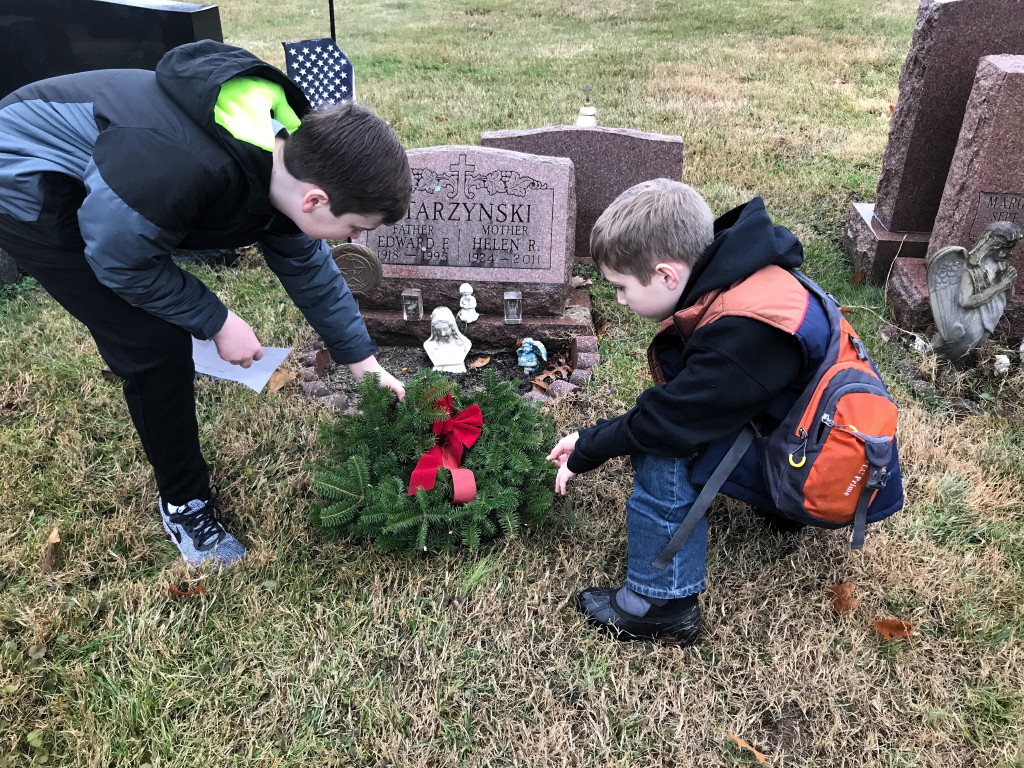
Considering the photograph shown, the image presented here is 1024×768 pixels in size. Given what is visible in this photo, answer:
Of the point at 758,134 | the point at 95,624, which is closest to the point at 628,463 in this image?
the point at 95,624

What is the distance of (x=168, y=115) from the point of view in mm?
1890

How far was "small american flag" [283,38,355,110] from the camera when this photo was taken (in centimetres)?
390

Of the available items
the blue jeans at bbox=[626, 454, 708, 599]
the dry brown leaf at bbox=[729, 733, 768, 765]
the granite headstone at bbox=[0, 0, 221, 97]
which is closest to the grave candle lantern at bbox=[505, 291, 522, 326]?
the blue jeans at bbox=[626, 454, 708, 599]

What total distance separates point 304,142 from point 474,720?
167 centimetres

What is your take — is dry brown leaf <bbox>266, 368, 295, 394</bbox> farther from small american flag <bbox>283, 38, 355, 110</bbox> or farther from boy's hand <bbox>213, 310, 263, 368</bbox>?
small american flag <bbox>283, 38, 355, 110</bbox>

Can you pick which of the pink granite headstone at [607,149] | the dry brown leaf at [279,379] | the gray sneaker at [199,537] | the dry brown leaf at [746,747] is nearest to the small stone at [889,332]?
the pink granite headstone at [607,149]

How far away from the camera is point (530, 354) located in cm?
373

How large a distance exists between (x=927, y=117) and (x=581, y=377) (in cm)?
261

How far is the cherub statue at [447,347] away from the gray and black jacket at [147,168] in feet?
5.20

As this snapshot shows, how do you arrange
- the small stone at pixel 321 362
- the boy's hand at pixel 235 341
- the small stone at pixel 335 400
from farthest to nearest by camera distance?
the small stone at pixel 321 362, the small stone at pixel 335 400, the boy's hand at pixel 235 341

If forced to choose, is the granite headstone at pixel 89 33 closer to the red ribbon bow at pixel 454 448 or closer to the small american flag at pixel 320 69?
the small american flag at pixel 320 69

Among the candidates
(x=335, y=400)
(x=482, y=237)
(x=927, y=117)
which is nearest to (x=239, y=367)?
(x=335, y=400)

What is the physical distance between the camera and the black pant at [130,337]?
2.03m

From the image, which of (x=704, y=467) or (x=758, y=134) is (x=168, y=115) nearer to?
(x=704, y=467)
